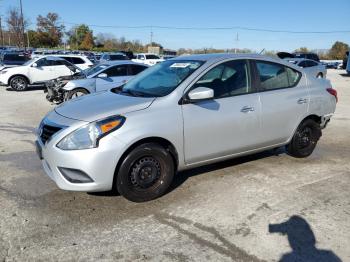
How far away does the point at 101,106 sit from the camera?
Result: 4.18 metres

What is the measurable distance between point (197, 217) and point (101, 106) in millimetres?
1676

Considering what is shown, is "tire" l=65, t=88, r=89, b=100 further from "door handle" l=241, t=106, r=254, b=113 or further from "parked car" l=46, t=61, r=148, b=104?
"door handle" l=241, t=106, r=254, b=113

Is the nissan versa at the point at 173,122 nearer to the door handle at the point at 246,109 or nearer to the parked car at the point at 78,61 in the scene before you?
the door handle at the point at 246,109

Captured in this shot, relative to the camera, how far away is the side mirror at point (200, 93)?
4.20 metres

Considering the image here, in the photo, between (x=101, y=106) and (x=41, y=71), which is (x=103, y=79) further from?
(x=41, y=71)

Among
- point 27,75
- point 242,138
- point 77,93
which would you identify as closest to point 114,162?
point 242,138

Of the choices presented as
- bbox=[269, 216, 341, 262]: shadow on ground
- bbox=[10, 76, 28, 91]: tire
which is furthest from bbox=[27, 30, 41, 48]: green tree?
bbox=[269, 216, 341, 262]: shadow on ground

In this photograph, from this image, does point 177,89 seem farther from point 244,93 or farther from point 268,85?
point 268,85

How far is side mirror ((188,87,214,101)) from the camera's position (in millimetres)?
4199

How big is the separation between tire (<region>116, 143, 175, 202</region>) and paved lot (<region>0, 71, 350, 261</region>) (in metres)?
0.15

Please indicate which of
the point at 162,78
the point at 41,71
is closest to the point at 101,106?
the point at 162,78

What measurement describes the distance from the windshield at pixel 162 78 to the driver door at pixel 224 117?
10.0 inches

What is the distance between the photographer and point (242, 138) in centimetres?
479

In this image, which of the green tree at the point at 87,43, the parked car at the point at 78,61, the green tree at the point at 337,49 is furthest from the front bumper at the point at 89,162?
the green tree at the point at 87,43
